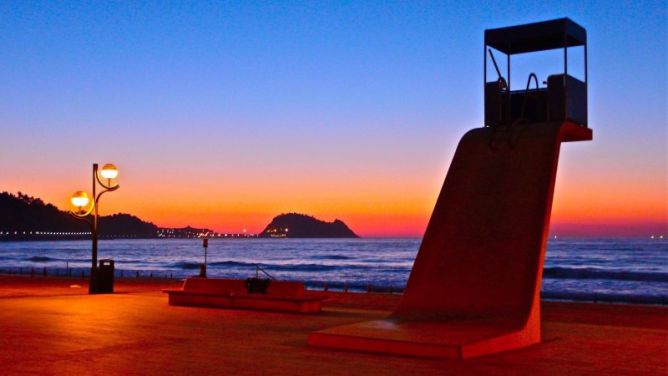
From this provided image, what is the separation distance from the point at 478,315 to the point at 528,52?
5370 millimetres

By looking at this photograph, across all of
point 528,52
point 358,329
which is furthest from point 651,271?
point 358,329

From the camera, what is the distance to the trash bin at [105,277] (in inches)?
808

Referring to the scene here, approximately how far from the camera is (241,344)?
36.4 feet

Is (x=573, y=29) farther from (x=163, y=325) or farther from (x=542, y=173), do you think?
(x=163, y=325)

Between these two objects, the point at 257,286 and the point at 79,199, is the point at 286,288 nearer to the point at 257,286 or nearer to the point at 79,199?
the point at 257,286

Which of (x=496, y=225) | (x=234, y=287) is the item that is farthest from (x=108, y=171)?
(x=496, y=225)

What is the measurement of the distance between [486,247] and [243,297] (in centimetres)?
559

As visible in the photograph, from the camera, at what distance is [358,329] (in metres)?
11.2

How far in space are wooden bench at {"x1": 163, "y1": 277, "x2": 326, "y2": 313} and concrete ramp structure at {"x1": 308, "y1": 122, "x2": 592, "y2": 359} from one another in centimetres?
339

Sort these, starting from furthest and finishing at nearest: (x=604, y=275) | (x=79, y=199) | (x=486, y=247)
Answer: (x=604, y=275)
(x=79, y=199)
(x=486, y=247)

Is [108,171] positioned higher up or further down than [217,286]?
higher up

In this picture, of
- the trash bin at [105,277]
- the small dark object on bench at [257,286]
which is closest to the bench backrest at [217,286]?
the small dark object on bench at [257,286]

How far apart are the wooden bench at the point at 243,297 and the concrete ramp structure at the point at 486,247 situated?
11.1ft

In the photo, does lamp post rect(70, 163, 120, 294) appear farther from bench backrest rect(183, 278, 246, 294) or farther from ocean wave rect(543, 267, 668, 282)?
ocean wave rect(543, 267, 668, 282)
